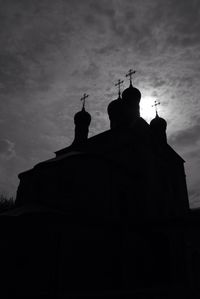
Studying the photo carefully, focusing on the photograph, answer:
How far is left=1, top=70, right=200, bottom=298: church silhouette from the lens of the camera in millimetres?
11125

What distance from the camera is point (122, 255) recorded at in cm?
1334

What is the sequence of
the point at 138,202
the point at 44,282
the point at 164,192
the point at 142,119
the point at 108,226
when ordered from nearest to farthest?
the point at 44,282, the point at 108,226, the point at 138,202, the point at 164,192, the point at 142,119

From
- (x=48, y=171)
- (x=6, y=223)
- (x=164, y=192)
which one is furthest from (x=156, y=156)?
(x=6, y=223)

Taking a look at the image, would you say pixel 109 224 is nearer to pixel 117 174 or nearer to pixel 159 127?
pixel 117 174

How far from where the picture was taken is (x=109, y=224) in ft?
43.1

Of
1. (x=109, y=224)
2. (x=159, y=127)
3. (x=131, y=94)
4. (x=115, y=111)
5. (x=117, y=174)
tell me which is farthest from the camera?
(x=159, y=127)

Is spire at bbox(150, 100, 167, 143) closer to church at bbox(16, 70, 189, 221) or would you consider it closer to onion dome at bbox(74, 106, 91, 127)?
church at bbox(16, 70, 189, 221)

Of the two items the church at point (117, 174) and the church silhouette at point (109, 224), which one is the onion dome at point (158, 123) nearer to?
the church at point (117, 174)

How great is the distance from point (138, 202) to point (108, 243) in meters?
4.65

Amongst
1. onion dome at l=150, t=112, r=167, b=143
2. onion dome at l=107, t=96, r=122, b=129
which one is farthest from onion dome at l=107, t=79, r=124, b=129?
onion dome at l=150, t=112, r=167, b=143

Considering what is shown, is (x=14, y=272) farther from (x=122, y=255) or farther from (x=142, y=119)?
(x=142, y=119)

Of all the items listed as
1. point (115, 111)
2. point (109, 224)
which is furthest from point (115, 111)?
point (109, 224)

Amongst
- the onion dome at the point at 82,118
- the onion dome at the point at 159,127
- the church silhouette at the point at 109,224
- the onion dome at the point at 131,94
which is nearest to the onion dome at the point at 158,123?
the onion dome at the point at 159,127

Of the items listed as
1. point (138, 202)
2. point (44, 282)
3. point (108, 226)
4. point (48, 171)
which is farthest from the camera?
point (138, 202)
